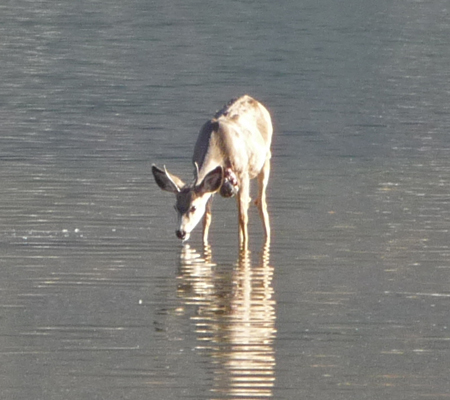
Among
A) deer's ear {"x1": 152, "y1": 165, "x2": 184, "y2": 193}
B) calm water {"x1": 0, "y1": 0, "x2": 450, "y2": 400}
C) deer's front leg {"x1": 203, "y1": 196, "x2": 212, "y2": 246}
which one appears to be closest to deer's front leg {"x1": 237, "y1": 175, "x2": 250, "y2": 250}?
calm water {"x1": 0, "y1": 0, "x2": 450, "y2": 400}

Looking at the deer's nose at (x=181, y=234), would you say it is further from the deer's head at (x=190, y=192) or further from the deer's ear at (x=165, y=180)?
the deer's ear at (x=165, y=180)

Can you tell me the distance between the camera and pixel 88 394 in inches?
383

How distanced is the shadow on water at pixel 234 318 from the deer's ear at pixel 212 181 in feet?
1.93

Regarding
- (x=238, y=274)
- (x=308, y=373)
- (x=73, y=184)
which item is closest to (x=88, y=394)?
(x=308, y=373)

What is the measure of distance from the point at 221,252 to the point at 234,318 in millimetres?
2747

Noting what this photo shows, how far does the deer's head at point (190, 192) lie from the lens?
46.3ft

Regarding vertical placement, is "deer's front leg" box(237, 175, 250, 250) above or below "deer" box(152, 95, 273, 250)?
below

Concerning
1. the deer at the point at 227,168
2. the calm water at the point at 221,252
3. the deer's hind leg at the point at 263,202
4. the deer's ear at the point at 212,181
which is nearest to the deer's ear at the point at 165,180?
the deer at the point at 227,168

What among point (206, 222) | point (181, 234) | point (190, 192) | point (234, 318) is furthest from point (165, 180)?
point (234, 318)

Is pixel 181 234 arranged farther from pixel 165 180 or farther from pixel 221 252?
pixel 221 252

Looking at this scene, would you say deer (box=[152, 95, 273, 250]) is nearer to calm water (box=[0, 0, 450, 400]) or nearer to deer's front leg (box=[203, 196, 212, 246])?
deer's front leg (box=[203, 196, 212, 246])

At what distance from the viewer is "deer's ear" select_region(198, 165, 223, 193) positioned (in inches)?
556

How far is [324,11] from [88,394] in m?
45.5

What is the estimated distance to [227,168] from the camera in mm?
14797
